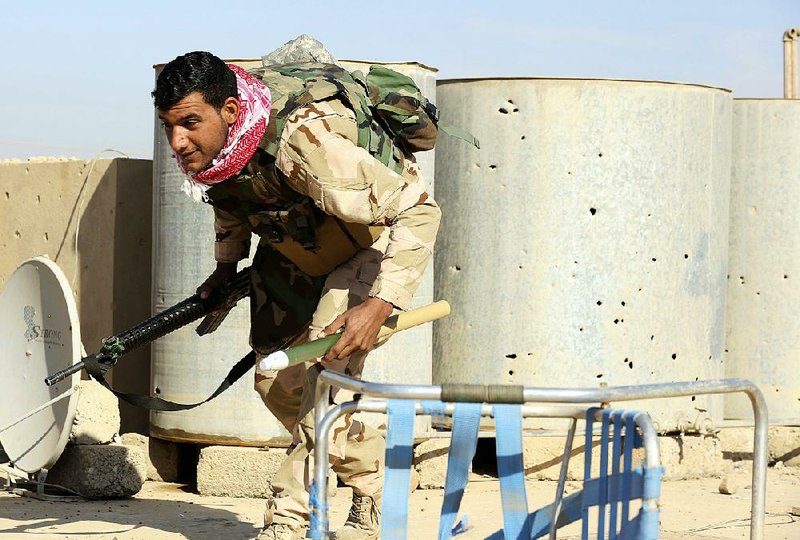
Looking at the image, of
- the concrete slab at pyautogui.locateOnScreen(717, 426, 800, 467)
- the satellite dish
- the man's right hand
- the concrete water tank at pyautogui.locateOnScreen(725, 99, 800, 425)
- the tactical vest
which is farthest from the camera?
the concrete water tank at pyautogui.locateOnScreen(725, 99, 800, 425)

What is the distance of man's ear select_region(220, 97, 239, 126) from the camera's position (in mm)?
3410

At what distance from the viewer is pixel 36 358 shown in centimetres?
541

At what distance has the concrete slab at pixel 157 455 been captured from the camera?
6163 millimetres

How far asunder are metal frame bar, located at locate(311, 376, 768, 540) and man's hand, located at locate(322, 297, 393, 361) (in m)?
0.63

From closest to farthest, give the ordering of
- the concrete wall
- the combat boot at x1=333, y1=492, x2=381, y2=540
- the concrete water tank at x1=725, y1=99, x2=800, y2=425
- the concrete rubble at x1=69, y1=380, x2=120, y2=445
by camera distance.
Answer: the combat boot at x1=333, y1=492, x2=381, y2=540 < the concrete rubble at x1=69, y1=380, x2=120, y2=445 < the concrete wall < the concrete water tank at x1=725, y1=99, x2=800, y2=425

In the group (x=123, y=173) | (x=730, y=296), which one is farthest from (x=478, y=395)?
(x=730, y=296)

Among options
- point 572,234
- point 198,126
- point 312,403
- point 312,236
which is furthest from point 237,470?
point 198,126

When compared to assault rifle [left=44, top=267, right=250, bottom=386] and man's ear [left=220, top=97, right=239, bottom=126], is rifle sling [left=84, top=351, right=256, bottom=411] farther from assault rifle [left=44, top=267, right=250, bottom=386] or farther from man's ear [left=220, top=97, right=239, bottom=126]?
man's ear [left=220, top=97, right=239, bottom=126]

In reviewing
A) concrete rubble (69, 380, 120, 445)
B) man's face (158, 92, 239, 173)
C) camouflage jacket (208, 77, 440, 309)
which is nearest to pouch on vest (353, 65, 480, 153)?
camouflage jacket (208, 77, 440, 309)

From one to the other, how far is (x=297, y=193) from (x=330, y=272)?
1.16 feet

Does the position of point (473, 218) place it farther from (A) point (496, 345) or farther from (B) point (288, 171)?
(B) point (288, 171)

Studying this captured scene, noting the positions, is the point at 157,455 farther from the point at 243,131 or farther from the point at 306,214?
the point at 243,131

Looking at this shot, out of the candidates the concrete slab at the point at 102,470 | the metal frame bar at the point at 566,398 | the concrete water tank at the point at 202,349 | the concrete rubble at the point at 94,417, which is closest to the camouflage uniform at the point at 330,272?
the metal frame bar at the point at 566,398

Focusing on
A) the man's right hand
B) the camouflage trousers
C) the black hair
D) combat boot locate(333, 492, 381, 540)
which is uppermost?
the black hair
